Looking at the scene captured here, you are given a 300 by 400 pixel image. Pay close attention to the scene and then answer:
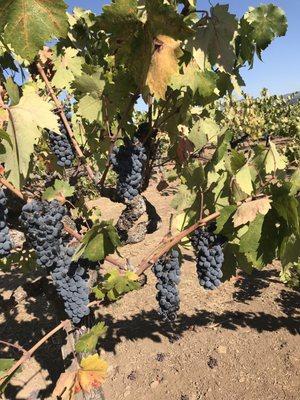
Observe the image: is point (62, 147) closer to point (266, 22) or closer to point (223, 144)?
point (223, 144)

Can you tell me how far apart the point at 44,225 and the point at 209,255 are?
1.12 metres

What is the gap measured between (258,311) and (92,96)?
14.4 feet

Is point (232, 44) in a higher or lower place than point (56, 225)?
higher

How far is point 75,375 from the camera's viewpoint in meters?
2.47

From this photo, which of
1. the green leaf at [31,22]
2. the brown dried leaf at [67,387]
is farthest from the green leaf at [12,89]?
the brown dried leaf at [67,387]

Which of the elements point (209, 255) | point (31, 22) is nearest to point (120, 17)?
point (31, 22)

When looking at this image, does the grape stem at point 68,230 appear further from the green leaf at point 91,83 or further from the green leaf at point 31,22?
the green leaf at point 31,22

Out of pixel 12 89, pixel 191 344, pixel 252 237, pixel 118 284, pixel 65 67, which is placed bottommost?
pixel 191 344

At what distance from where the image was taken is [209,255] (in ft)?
8.80

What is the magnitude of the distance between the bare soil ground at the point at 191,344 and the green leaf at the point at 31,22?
91.3 inches

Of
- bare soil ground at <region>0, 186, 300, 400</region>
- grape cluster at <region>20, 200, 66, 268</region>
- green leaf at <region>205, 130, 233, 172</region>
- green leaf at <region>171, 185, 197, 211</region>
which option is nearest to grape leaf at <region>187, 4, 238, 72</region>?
green leaf at <region>205, 130, 233, 172</region>

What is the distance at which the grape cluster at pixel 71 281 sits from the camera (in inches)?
102

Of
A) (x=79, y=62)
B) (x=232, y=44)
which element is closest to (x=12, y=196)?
(x=79, y=62)

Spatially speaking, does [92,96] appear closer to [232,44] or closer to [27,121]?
[27,121]
